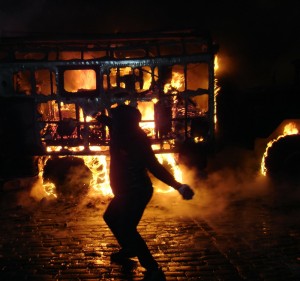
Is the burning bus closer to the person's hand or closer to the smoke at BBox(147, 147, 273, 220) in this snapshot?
the smoke at BBox(147, 147, 273, 220)

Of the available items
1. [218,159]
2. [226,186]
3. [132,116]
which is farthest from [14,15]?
[132,116]

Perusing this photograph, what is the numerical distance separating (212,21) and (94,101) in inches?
267

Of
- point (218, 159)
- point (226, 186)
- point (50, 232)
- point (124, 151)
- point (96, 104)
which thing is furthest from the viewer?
point (218, 159)

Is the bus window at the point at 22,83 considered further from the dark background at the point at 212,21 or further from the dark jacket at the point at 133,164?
the dark background at the point at 212,21

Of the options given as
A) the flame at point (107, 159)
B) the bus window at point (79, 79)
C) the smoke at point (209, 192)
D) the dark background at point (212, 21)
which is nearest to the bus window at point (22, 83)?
the flame at point (107, 159)

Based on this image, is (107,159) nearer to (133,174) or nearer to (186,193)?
(133,174)

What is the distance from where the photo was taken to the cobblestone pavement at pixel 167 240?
5.14 m

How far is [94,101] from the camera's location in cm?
798

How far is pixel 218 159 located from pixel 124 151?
5.38m

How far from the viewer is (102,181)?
8.60 meters

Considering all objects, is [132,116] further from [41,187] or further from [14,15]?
[14,15]

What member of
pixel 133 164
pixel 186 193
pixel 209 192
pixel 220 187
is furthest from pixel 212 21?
pixel 186 193

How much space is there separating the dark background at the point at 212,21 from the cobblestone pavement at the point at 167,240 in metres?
6.02

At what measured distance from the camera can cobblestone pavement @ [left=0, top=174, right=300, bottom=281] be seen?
514 centimetres
